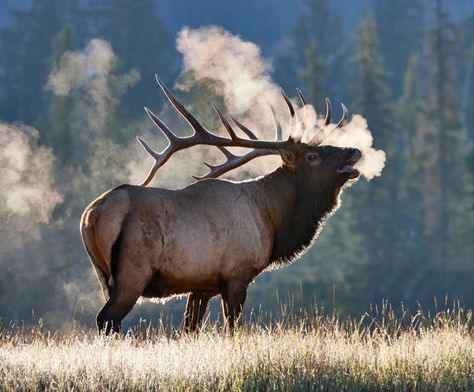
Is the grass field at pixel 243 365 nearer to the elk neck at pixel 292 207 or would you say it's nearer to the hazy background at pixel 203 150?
the elk neck at pixel 292 207

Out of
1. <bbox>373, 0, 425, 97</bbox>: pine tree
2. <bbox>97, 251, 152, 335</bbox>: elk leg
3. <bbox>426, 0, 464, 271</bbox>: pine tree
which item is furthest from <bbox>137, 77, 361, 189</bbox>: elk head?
<bbox>373, 0, 425, 97</bbox>: pine tree

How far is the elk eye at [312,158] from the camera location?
10.9 meters

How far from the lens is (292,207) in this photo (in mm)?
10883

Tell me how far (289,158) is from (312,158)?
22 cm

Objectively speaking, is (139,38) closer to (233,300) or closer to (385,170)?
(385,170)

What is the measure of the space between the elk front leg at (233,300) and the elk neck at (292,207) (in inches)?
32.9

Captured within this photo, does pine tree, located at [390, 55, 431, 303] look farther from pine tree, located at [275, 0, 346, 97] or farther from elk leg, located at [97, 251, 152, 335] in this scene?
elk leg, located at [97, 251, 152, 335]

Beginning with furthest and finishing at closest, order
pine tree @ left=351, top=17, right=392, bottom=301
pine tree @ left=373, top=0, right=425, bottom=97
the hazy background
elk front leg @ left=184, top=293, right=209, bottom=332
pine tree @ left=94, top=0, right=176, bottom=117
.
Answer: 1. pine tree @ left=373, top=0, right=425, bottom=97
2. pine tree @ left=94, top=0, right=176, bottom=117
3. pine tree @ left=351, top=17, right=392, bottom=301
4. the hazy background
5. elk front leg @ left=184, top=293, right=209, bottom=332

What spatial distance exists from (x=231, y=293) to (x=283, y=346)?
123cm

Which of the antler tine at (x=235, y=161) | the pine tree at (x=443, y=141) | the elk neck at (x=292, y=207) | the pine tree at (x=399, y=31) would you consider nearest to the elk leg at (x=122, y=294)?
the elk neck at (x=292, y=207)

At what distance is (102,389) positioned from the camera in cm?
747

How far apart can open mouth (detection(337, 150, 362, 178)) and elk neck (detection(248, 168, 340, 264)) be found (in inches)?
8.0

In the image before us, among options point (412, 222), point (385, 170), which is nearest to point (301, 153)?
point (385, 170)

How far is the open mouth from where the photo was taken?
10.8 metres
